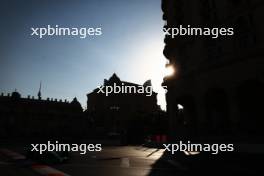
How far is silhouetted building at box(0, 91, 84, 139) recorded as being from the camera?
244ft

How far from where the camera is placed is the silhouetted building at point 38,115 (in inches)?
2928

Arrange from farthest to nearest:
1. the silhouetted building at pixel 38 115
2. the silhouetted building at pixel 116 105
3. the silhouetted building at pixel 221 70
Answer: the silhouetted building at pixel 116 105 < the silhouetted building at pixel 38 115 < the silhouetted building at pixel 221 70

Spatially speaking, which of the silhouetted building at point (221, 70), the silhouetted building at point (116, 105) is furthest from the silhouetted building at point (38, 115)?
the silhouetted building at point (221, 70)

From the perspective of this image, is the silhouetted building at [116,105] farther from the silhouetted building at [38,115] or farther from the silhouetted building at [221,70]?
the silhouetted building at [221,70]

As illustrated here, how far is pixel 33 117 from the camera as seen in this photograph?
265 feet

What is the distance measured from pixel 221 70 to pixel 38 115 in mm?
68067

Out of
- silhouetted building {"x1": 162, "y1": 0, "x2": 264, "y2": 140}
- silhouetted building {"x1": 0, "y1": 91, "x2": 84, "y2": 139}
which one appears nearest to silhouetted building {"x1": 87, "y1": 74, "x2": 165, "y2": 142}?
silhouetted building {"x1": 0, "y1": 91, "x2": 84, "y2": 139}

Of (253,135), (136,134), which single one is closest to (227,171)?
(253,135)

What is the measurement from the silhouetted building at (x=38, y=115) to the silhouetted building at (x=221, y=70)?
148 ft

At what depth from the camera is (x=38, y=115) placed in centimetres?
8206

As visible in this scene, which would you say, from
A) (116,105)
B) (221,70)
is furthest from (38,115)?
(221,70)

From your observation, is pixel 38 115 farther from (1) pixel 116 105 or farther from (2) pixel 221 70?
(2) pixel 221 70

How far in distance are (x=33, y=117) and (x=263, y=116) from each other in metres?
69.3

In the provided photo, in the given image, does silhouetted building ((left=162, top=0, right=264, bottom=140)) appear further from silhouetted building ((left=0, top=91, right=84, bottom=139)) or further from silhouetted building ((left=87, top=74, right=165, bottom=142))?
silhouetted building ((left=87, top=74, right=165, bottom=142))
